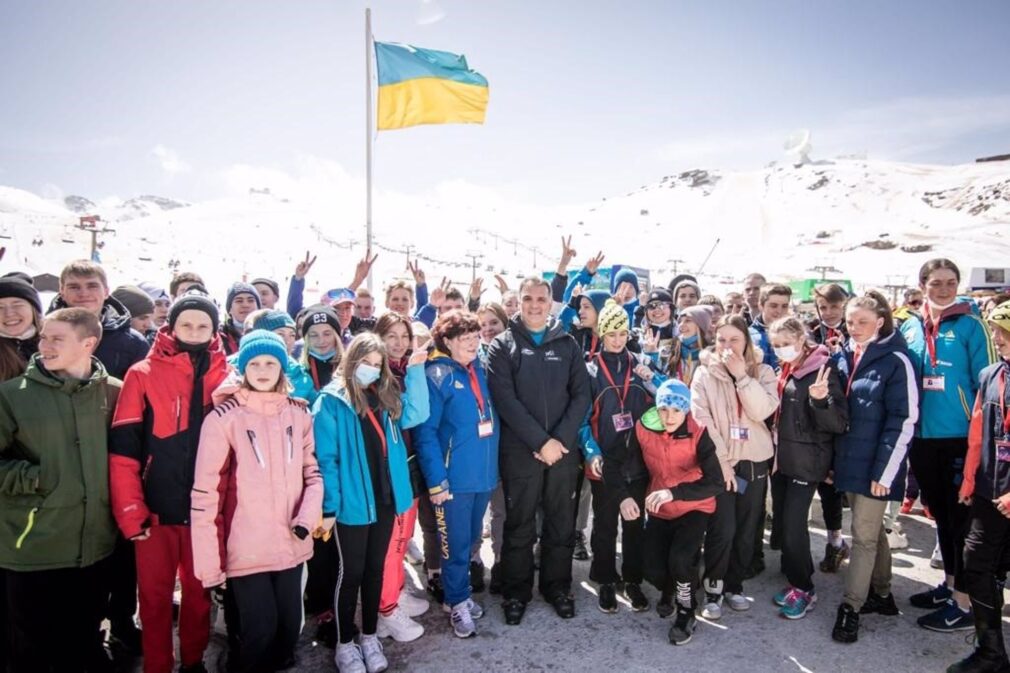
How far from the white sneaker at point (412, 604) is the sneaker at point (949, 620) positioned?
3.46 metres

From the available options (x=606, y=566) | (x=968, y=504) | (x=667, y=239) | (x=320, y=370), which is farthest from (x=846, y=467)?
(x=667, y=239)

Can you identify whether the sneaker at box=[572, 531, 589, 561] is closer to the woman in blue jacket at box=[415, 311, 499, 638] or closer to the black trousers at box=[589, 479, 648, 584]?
the black trousers at box=[589, 479, 648, 584]

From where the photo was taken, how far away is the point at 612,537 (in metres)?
3.95

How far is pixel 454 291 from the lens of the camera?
249 inches

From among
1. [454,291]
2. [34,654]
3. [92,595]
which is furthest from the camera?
[454,291]

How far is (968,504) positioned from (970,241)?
63.6 metres

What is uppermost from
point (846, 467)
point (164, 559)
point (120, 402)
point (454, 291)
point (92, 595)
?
point (454, 291)

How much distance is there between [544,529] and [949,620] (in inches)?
110

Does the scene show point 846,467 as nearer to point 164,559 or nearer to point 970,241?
point 164,559

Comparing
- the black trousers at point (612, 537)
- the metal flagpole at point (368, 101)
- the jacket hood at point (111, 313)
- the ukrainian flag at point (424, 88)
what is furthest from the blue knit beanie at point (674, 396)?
the ukrainian flag at point (424, 88)

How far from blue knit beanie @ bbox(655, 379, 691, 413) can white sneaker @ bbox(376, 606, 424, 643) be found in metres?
2.25

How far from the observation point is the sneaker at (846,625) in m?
3.46

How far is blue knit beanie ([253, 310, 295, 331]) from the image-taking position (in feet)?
12.6

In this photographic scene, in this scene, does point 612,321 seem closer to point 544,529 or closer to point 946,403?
point 544,529
